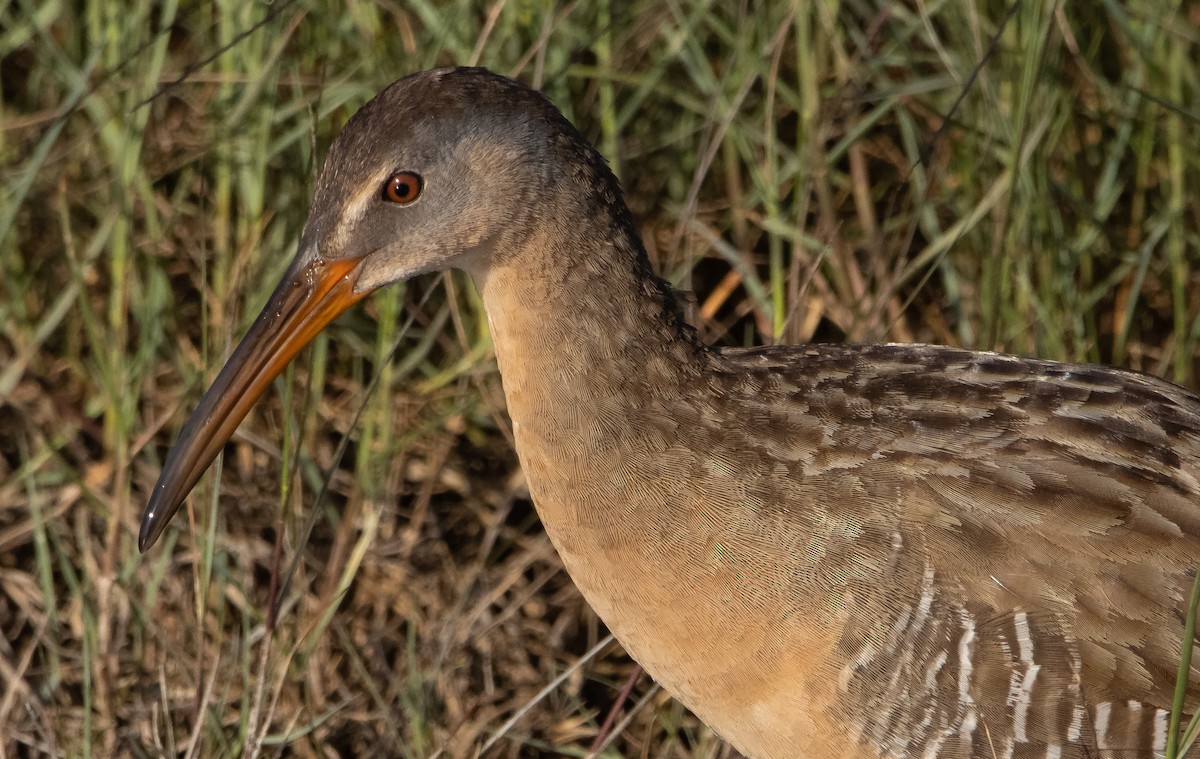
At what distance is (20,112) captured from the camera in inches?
162

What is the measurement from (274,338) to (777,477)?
0.79 meters

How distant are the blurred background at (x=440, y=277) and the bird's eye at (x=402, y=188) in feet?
2.52

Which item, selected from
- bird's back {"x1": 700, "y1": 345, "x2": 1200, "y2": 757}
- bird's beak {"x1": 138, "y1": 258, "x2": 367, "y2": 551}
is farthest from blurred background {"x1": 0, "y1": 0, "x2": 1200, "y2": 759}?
bird's back {"x1": 700, "y1": 345, "x2": 1200, "y2": 757}

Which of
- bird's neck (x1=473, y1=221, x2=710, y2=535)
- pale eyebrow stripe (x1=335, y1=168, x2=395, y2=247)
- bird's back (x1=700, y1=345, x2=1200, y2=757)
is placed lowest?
bird's back (x1=700, y1=345, x2=1200, y2=757)

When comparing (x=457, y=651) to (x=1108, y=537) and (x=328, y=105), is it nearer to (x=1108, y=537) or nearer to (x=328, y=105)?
(x=328, y=105)

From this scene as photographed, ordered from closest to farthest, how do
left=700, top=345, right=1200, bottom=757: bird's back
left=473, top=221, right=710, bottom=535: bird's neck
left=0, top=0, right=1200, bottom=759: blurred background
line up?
left=700, top=345, right=1200, bottom=757: bird's back, left=473, top=221, right=710, bottom=535: bird's neck, left=0, top=0, right=1200, bottom=759: blurred background

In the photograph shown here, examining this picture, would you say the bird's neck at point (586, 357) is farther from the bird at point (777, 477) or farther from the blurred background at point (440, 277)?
the blurred background at point (440, 277)

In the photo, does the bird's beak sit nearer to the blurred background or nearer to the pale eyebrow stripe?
the pale eyebrow stripe

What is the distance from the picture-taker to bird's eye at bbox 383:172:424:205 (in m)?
2.52

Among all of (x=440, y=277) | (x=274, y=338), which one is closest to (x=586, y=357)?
(x=274, y=338)

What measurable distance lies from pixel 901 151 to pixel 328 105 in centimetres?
146

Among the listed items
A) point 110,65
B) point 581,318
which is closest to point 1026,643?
point 581,318

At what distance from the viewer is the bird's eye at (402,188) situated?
2.52 m

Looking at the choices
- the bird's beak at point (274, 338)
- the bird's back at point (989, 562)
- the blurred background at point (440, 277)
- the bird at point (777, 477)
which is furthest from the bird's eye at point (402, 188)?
the blurred background at point (440, 277)
